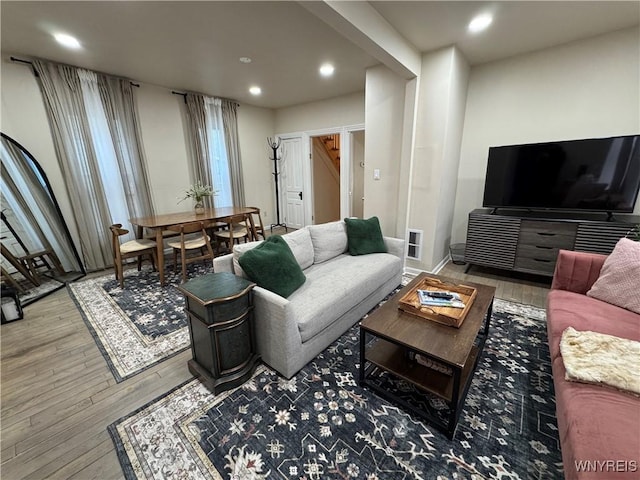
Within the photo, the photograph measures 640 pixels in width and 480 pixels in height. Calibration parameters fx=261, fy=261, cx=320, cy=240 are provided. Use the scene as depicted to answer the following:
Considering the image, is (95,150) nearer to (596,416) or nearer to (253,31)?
(253,31)

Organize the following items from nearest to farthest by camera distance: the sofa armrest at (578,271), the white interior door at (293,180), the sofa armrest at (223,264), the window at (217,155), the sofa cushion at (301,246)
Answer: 1. the sofa armrest at (578,271)
2. the sofa armrest at (223,264)
3. the sofa cushion at (301,246)
4. the window at (217,155)
5. the white interior door at (293,180)

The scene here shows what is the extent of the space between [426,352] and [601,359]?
790mm

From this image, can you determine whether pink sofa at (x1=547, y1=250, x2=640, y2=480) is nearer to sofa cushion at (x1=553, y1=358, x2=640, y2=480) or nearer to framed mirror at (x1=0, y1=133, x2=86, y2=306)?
sofa cushion at (x1=553, y1=358, x2=640, y2=480)

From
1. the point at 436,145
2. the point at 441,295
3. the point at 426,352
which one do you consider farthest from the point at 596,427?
the point at 436,145

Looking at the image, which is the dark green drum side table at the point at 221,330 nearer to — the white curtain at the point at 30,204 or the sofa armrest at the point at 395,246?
the sofa armrest at the point at 395,246

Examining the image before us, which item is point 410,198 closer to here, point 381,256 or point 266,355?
point 381,256

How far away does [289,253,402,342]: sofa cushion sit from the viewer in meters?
1.84

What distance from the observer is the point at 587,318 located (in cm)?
163

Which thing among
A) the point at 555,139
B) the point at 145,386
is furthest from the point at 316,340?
the point at 555,139

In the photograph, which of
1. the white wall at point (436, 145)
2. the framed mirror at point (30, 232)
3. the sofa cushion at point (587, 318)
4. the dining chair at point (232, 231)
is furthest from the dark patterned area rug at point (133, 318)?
the white wall at point (436, 145)

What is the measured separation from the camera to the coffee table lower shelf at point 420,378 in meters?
1.35

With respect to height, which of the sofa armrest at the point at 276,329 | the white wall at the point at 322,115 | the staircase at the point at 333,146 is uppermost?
the white wall at the point at 322,115

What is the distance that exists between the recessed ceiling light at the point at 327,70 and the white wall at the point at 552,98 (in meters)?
1.88

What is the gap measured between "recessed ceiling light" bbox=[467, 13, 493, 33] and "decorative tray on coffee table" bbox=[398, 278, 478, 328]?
2.39 metres
